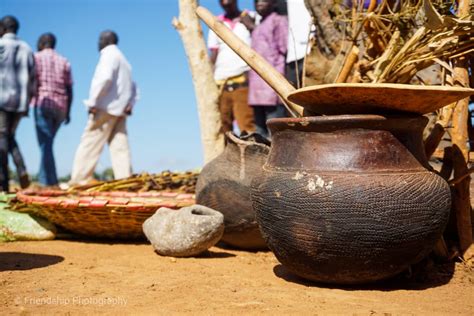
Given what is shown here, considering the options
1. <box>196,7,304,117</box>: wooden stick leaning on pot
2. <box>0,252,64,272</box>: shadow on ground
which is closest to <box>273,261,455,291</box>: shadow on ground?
<box>196,7,304,117</box>: wooden stick leaning on pot

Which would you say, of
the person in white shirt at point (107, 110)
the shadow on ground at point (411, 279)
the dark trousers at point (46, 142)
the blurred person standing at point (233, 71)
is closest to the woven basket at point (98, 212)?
the shadow on ground at point (411, 279)

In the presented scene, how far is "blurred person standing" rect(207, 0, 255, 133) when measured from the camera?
6805mm

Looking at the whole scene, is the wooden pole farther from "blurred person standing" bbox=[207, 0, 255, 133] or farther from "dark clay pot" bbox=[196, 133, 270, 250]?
"blurred person standing" bbox=[207, 0, 255, 133]

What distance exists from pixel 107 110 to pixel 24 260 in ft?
14.2

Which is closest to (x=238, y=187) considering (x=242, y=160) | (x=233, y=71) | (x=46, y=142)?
(x=242, y=160)

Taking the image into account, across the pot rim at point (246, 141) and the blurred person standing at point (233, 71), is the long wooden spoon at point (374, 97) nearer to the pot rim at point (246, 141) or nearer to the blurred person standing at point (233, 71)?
the pot rim at point (246, 141)

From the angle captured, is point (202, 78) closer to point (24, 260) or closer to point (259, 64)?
point (259, 64)

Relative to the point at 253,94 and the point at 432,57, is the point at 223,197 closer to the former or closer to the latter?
the point at 432,57

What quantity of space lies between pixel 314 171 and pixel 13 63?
6.13m

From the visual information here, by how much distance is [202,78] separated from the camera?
5707mm

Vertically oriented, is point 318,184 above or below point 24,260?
above

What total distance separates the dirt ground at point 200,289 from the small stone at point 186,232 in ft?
0.25

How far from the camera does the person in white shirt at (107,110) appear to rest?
→ 7410 mm

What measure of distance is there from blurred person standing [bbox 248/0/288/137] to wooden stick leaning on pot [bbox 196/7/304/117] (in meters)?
2.36
